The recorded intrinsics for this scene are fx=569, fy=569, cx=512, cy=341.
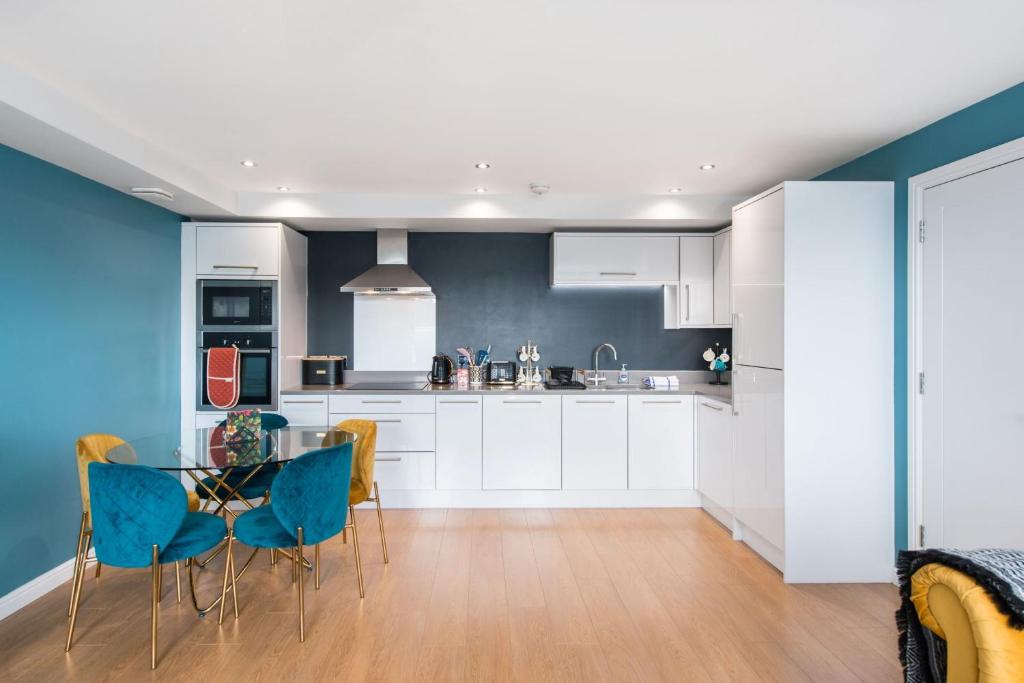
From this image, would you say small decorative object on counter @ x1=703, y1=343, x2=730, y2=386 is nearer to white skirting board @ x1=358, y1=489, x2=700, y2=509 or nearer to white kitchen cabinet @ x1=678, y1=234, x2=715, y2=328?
white kitchen cabinet @ x1=678, y1=234, x2=715, y2=328

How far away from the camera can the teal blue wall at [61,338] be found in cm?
295

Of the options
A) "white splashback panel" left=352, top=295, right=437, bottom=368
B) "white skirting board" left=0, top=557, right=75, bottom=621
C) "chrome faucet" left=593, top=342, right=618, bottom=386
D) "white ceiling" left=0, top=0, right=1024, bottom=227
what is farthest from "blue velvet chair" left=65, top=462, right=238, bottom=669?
"chrome faucet" left=593, top=342, right=618, bottom=386

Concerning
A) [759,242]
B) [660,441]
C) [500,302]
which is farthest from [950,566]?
[500,302]

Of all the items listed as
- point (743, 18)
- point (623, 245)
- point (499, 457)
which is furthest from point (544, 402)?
point (743, 18)

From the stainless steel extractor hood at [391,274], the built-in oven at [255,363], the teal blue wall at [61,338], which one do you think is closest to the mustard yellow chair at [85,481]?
the teal blue wall at [61,338]

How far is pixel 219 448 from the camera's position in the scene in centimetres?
293

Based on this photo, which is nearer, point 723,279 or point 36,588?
point 36,588

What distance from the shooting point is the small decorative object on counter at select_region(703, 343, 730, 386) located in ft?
16.3

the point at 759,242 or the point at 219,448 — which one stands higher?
the point at 759,242

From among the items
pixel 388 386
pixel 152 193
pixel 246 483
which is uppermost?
pixel 152 193

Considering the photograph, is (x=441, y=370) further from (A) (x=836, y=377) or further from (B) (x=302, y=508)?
(A) (x=836, y=377)

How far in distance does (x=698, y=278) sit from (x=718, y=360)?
736 millimetres

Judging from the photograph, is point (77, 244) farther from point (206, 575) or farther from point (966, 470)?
point (966, 470)

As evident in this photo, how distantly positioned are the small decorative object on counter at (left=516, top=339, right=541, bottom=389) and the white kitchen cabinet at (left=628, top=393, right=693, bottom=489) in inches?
37.0
